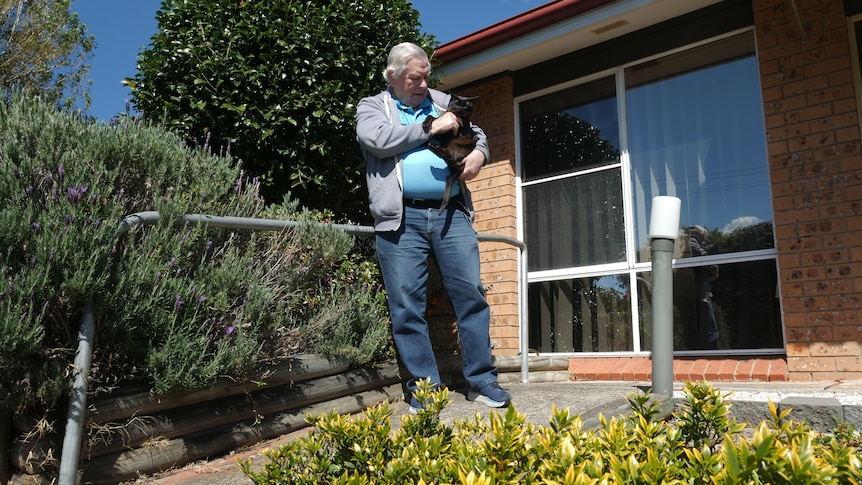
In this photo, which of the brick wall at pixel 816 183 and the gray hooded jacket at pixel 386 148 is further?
the brick wall at pixel 816 183

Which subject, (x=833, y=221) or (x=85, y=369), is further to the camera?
(x=833, y=221)

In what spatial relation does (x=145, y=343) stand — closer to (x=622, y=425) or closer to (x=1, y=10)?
(x=622, y=425)

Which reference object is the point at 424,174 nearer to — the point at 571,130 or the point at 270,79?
the point at 270,79

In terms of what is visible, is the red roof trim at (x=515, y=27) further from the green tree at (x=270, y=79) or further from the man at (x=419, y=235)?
the man at (x=419, y=235)

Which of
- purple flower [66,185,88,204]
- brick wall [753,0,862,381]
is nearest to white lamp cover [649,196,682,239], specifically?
brick wall [753,0,862,381]

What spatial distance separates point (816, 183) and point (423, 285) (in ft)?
10.5

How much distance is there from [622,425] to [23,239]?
216 centimetres

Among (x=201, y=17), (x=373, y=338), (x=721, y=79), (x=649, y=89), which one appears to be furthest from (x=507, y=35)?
(x=373, y=338)

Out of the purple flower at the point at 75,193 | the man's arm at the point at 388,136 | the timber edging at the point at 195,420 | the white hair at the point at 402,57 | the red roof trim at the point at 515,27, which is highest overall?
the red roof trim at the point at 515,27

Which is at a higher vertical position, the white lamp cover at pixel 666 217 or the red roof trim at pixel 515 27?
the red roof trim at pixel 515 27

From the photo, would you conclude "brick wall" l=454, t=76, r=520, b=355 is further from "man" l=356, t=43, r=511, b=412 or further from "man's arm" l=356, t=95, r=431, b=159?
"man's arm" l=356, t=95, r=431, b=159

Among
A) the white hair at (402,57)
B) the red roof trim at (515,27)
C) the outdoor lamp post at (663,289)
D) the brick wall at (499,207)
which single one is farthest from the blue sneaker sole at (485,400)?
the red roof trim at (515,27)

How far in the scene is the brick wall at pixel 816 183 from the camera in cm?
447

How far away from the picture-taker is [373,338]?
11.8ft
